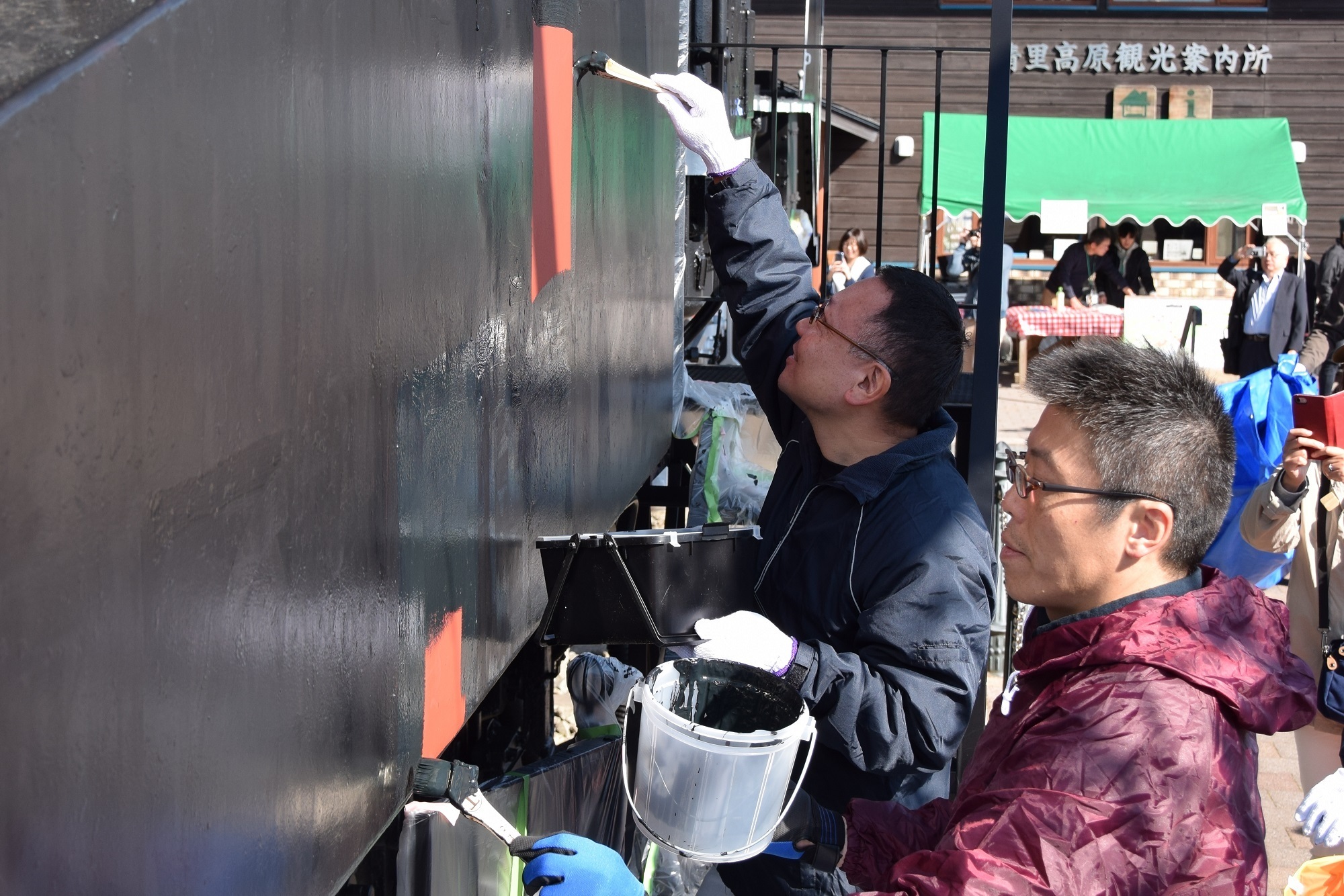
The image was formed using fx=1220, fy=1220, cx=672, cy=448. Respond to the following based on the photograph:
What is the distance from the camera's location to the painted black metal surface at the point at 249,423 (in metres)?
0.83

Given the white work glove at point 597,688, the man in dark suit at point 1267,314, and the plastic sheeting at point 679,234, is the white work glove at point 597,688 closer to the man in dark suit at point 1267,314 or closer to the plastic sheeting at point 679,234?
the plastic sheeting at point 679,234

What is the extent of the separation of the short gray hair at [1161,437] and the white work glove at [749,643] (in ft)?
1.85

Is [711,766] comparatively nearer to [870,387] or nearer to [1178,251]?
[870,387]

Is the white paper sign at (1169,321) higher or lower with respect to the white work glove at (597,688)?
higher

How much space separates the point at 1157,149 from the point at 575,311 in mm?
14258

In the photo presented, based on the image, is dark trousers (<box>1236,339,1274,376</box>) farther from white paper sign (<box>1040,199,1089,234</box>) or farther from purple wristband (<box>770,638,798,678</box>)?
purple wristband (<box>770,638,798,678</box>)

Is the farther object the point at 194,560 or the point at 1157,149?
the point at 1157,149

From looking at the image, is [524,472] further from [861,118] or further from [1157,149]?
[1157,149]

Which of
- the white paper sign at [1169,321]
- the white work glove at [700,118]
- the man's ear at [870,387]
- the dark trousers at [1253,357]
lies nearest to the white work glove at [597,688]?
the man's ear at [870,387]

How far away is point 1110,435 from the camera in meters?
1.62

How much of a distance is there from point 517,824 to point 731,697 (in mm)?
557

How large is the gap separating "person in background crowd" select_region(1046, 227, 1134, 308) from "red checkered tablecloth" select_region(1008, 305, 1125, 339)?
1.16 feet

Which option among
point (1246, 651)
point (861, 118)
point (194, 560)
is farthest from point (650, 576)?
point (861, 118)

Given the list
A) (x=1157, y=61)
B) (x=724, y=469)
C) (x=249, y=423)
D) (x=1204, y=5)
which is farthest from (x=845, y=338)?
(x=1204, y=5)
